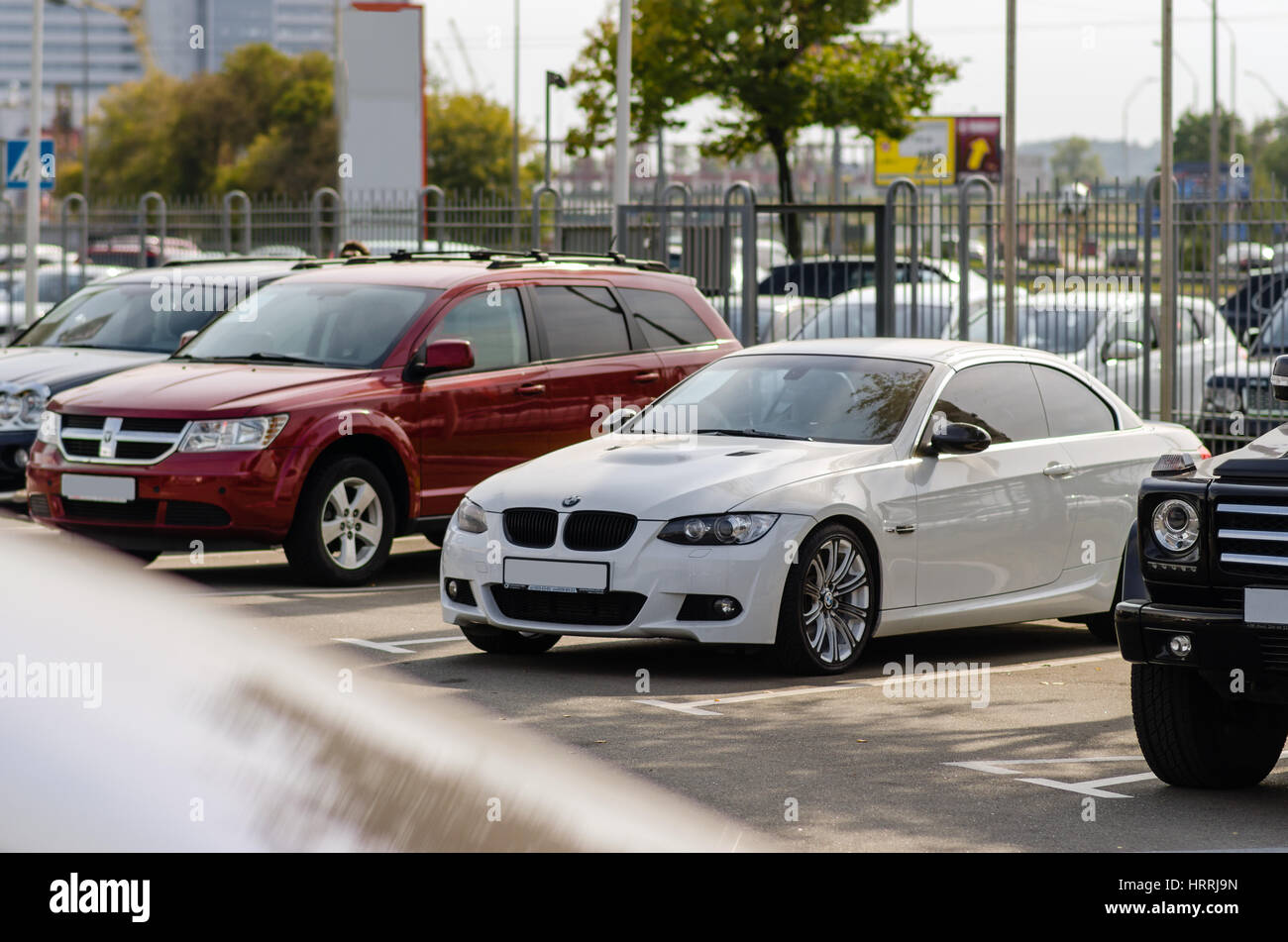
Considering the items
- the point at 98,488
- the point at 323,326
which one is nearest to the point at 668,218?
the point at 323,326

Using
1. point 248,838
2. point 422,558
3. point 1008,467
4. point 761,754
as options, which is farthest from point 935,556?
point 248,838

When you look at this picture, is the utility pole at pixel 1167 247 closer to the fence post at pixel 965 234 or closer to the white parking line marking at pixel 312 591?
the fence post at pixel 965 234

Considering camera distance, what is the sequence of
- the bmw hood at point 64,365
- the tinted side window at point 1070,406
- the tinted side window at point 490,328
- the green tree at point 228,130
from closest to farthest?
1. the tinted side window at point 1070,406
2. the tinted side window at point 490,328
3. the bmw hood at point 64,365
4. the green tree at point 228,130

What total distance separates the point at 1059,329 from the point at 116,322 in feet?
24.8

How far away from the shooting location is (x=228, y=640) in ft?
6.91

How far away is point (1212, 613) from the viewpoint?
5.88 metres

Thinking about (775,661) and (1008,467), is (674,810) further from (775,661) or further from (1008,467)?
(1008,467)

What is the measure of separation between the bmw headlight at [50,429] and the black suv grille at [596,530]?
432 cm

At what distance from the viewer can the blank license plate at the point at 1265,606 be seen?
Result: 573 cm

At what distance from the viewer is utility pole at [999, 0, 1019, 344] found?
15.2m

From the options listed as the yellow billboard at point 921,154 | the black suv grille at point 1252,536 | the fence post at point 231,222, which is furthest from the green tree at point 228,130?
the black suv grille at point 1252,536

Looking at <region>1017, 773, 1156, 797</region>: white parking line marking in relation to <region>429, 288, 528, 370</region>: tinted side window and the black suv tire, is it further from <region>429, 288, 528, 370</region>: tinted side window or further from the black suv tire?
<region>429, 288, 528, 370</region>: tinted side window

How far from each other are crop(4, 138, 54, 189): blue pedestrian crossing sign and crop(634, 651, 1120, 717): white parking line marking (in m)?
17.1
